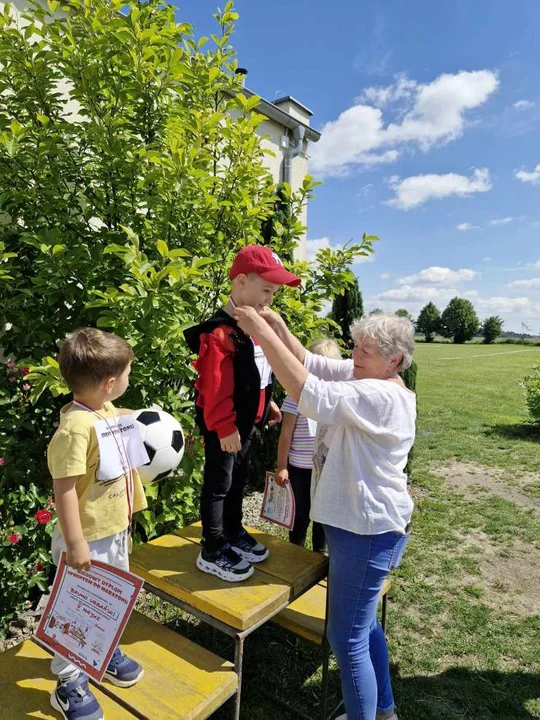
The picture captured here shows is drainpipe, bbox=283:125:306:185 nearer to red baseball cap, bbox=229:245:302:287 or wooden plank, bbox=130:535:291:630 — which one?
red baseball cap, bbox=229:245:302:287

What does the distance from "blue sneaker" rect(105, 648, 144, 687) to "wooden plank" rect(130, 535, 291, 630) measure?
0.36 meters

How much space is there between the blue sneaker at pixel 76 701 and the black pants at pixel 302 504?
1.72m

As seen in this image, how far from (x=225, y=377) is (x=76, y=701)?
136 centimetres

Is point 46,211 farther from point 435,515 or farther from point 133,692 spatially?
point 435,515

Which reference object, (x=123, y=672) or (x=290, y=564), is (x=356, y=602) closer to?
(x=290, y=564)

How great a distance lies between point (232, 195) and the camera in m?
3.39

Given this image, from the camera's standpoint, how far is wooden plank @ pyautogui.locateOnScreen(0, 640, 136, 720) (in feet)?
5.66

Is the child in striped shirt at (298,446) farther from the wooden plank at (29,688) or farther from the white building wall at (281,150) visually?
the white building wall at (281,150)

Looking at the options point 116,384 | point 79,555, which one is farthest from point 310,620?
point 116,384

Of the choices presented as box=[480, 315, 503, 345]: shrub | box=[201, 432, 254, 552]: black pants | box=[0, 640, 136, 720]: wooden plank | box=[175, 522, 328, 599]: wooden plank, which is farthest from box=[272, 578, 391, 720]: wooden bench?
box=[480, 315, 503, 345]: shrub

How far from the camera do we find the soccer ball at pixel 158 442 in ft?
8.13

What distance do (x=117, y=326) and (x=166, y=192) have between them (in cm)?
96

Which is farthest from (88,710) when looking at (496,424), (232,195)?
(496,424)

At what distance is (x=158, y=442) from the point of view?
8.19 feet
